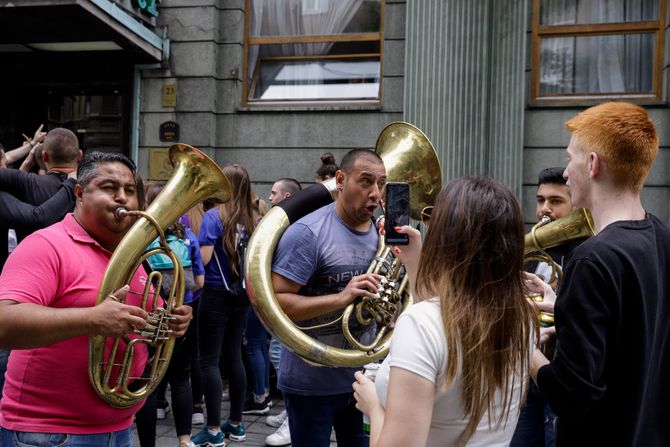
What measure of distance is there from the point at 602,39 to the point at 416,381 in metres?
7.11

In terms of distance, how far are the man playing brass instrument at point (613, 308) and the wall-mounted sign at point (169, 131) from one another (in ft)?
21.0

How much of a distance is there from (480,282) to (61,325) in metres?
1.23

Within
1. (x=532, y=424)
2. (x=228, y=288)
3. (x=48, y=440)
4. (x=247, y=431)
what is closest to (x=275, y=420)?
(x=247, y=431)

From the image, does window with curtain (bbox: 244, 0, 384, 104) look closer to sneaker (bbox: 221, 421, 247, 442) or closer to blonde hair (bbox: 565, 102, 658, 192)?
sneaker (bbox: 221, 421, 247, 442)

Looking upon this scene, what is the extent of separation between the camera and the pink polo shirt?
2.00 m

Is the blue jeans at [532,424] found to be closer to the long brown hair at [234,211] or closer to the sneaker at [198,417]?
the long brown hair at [234,211]

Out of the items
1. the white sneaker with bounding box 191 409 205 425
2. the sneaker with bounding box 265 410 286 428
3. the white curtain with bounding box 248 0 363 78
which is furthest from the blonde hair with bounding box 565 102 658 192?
the white curtain with bounding box 248 0 363 78

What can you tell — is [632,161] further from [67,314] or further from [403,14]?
[403,14]

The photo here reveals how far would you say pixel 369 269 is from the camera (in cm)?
287


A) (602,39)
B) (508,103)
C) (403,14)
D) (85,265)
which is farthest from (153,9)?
(85,265)

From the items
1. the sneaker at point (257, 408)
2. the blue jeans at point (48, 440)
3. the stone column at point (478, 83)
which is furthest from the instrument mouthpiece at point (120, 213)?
the stone column at point (478, 83)

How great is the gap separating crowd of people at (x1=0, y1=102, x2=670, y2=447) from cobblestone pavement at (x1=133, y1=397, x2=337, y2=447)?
1924 millimetres

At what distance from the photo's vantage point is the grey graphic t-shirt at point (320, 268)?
2775mm

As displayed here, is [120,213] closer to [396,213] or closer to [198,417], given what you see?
[396,213]
